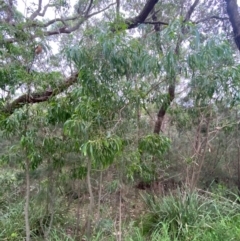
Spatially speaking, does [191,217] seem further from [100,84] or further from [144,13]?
[144,13]

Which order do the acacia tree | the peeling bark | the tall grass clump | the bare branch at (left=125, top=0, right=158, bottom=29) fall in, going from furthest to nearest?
the bare branch at (left=125, top=0, right=158, bottom=29) < the tall grass clump < the peeling bark < the acacia tree

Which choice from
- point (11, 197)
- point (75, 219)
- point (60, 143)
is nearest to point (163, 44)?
point (60, 143)

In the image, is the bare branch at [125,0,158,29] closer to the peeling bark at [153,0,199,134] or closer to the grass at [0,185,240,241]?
the peeling bark at [153,0,199,134]

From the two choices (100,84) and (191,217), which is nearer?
(100,84)

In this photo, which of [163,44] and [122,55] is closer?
[122,55]

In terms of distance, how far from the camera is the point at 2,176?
5.46 metres

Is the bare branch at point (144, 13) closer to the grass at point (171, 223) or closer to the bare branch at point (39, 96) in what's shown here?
the bare branch at point (39, 96)

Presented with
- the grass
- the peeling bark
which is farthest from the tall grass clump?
the peeling bark

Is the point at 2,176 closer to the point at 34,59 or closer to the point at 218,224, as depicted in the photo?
the point at 34,59

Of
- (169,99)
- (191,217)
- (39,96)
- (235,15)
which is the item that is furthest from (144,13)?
(191,217)

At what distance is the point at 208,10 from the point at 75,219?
533cm

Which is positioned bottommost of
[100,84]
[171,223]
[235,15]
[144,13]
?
[171,223]

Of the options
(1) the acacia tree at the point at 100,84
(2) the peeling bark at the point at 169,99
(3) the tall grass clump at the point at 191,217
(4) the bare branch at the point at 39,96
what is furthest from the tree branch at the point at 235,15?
(4) the bare branch at the point at 39,96

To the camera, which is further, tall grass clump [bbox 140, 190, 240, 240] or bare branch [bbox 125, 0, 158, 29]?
bare branch [bbox 125, 0, 158, 29]
